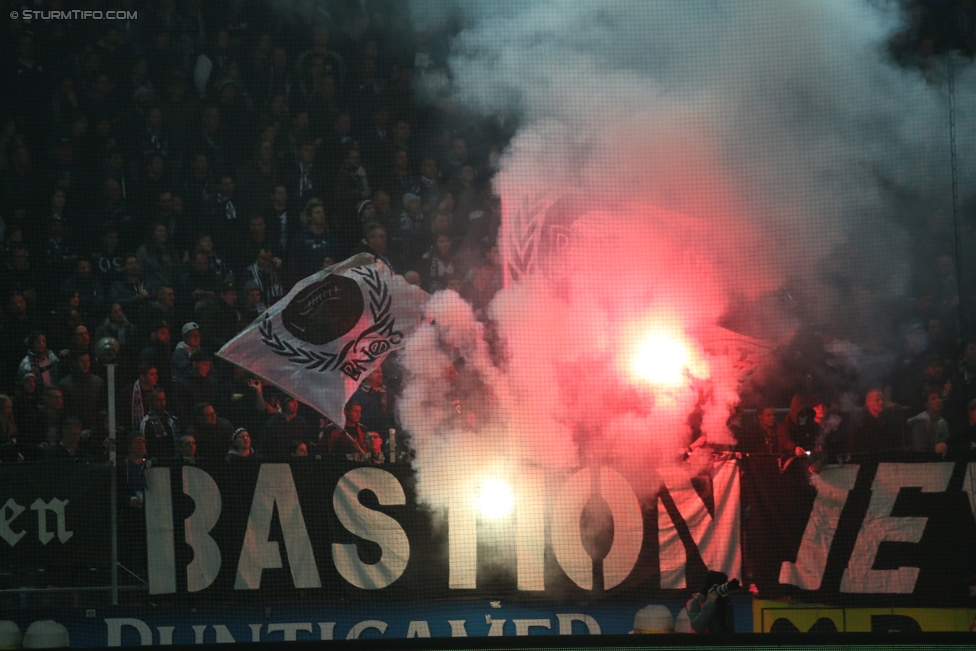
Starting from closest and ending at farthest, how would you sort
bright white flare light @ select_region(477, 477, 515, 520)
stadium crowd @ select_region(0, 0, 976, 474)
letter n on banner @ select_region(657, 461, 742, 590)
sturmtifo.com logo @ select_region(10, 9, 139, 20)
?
letter n on banner @ select_region(657, 461, 742, 590) < bright white flare light @ select_region(477, 477, 515, 520) < stadium crowd @ select_region(0, 0, 976, 474) < sturmtifo.com logo @ select_region(10, 9, 139, 20)

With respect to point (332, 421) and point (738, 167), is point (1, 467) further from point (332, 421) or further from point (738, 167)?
point (738, 167)

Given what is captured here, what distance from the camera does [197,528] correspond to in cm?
467

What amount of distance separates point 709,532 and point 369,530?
1.60 m

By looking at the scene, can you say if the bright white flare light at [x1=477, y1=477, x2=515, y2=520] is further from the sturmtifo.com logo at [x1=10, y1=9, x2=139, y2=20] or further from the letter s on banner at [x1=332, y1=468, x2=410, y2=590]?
the sturmtifo.com logo at [x1=10, y1=9, x2=139, y2=20]

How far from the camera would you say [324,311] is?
520 cm

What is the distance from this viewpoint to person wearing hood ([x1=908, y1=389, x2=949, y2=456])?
184 inches

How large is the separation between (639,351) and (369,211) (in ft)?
5.45

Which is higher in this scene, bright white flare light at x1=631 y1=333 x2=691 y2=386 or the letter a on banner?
bright white flare light at x1=631 y1=333 x2=691 y2=386

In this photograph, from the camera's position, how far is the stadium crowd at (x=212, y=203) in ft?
16.5

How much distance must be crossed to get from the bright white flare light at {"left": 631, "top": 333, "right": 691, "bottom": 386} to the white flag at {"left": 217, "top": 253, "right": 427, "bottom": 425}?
1175mm

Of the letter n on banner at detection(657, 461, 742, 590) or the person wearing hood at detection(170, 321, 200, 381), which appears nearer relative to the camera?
the letter n on banner at detection(657, 461, 742, 590)

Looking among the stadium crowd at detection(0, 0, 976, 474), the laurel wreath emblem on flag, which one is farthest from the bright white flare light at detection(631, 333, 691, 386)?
the laurel wreath emblem on flag

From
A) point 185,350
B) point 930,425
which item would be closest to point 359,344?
point 185,350

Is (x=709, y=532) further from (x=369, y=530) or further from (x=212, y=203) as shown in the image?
(x=212, y=203)
